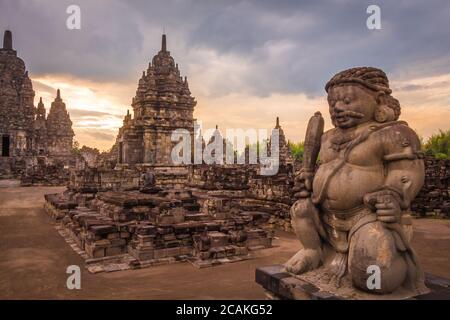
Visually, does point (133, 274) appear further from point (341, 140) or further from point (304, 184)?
point (341, 140)

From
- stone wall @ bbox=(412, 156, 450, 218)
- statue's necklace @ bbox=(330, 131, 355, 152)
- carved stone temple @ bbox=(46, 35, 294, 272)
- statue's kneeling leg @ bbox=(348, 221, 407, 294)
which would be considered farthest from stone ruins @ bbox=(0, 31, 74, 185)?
statue's kneeling leg @ bbox=(348, 221, 407, 294)

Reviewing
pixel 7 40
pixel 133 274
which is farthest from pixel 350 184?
pixel 7 40

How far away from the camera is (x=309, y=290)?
3.07 m

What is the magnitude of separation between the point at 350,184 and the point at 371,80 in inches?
39.5

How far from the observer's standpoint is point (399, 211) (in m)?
2.92

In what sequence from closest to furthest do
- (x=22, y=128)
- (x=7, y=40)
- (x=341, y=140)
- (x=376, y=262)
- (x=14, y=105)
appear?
(x=376, y=262), (x=341, y=140), (x=22, y=128), (x=14, y=105), (x=7, y=40)

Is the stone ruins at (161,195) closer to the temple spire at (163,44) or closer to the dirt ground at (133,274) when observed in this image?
the temple spire at (163,44)

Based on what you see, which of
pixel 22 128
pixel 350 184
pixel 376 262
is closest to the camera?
pixel 376 262

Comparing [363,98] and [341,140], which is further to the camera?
[341,140]

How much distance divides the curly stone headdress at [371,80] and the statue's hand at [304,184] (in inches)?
38.0

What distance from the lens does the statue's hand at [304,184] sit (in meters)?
3.55

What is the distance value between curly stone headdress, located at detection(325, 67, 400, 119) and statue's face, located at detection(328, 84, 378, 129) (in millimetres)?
Result: 56
